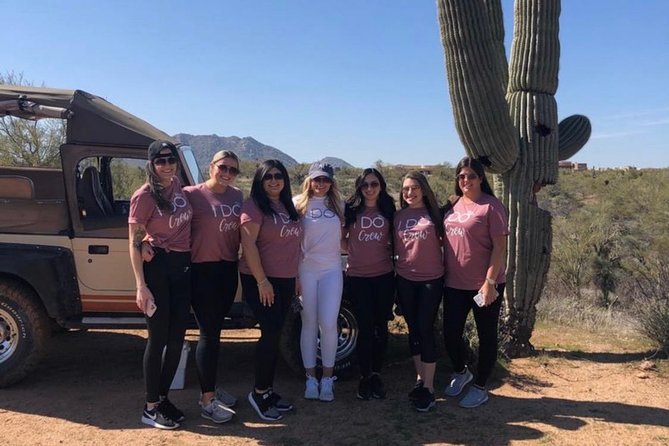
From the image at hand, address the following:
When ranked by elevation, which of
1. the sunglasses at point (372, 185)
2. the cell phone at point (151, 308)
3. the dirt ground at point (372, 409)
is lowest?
the dirt ground at point (372, 409)

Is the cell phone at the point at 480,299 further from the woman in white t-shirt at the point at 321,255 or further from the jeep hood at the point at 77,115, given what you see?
the jeep hood at the point at 77,115

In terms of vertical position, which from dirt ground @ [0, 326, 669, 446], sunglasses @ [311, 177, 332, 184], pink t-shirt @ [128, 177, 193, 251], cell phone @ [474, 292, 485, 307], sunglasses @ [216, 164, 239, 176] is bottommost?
dirt ground @ [0, 326, 669, 446]

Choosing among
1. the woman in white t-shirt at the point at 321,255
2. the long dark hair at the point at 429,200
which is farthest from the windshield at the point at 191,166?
the long dark hair at the point at 429,200

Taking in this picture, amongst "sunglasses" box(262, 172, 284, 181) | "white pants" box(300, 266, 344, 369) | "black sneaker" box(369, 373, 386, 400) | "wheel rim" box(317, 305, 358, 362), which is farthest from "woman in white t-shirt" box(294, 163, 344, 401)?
"wheel rim" box(317, 305, 358, 362)

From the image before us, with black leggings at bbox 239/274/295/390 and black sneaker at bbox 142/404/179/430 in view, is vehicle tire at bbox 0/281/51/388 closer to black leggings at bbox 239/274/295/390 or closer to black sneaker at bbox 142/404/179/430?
black sneaker at bbox 142/404/179/430

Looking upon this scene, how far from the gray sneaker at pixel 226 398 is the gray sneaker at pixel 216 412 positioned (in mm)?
235

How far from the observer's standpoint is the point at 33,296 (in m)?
4.69

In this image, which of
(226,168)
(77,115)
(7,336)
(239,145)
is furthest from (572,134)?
(239,145)

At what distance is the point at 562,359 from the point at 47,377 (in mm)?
4955

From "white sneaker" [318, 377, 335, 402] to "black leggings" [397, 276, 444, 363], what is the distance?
76 cm

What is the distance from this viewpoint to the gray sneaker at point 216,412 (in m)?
4.05

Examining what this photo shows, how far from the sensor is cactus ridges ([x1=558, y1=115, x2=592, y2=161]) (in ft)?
19.6

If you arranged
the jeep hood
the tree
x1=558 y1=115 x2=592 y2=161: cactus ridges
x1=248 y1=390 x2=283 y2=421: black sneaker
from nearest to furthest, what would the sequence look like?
x1=248 y1=390 x2=283 y2=421: black sneaker
the jeep hood
x1=558 y1=115 x2=592 y2=161: cactus ridges
the tree

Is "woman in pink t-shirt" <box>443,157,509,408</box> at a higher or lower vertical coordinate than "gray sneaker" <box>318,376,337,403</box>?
higher
